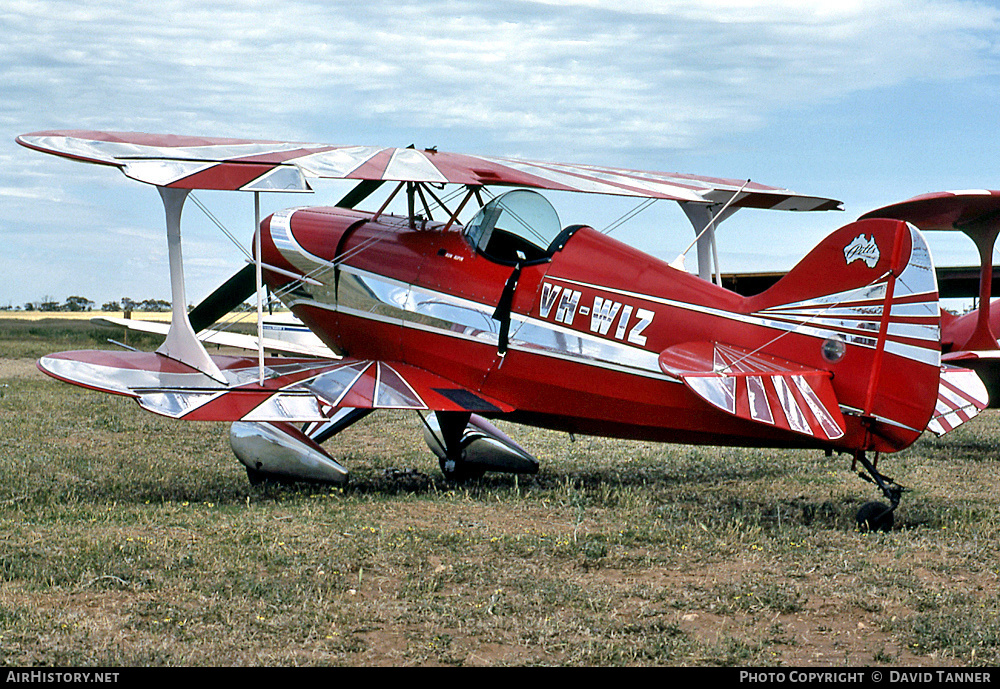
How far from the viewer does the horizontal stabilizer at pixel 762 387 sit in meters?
6.05

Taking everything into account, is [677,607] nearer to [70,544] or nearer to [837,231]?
[837,231]

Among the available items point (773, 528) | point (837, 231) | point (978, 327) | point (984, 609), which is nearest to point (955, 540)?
point (773, 528)

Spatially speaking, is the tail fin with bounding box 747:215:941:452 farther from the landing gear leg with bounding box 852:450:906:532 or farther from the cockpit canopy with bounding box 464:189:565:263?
the cockpit canopy with bounding box 464:189:565:263

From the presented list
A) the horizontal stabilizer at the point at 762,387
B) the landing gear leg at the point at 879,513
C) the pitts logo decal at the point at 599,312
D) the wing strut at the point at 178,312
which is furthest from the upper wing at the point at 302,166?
the landing gear leg at the point at 879,513

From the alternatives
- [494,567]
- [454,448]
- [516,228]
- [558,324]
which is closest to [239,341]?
[454,448]

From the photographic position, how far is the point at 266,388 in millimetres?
7625

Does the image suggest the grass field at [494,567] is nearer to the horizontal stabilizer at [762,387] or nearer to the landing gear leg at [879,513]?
the landing gear leg at [879,513]

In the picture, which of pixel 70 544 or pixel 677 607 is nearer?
pixel 677 607

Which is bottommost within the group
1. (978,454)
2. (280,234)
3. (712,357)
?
(978,454)

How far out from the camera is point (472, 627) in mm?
4590

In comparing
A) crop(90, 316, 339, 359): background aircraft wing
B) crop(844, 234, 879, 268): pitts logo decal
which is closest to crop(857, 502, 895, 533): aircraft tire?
crop(844, 234, 879, 268): pitts logo decal

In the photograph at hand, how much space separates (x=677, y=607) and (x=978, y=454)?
732cm

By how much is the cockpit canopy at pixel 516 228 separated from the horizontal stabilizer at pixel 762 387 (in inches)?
62.9

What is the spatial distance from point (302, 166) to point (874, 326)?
161 inches
